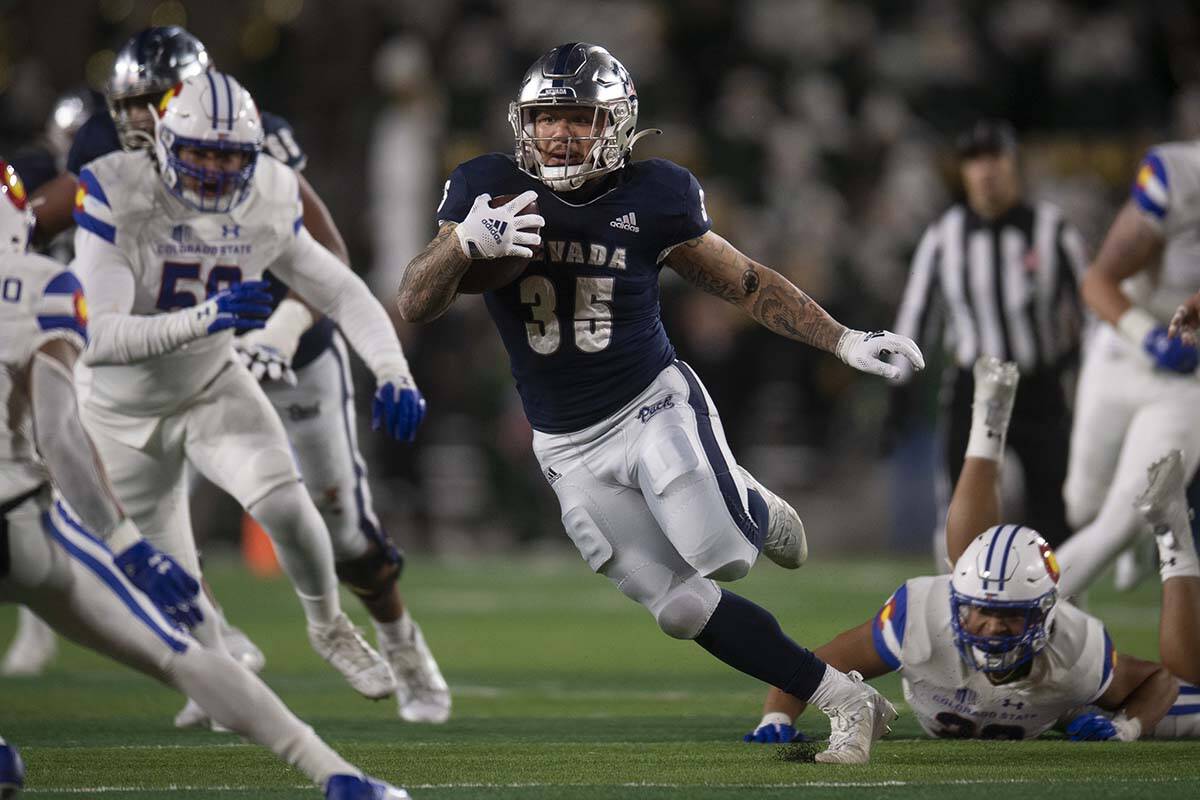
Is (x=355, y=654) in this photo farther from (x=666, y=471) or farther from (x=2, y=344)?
(x=2, y=344)

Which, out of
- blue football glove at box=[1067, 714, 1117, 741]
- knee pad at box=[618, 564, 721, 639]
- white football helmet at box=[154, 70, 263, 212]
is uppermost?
white football helmet at box=[154, 70, 263, 212]

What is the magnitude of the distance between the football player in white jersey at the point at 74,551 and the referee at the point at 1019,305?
4.21 meters

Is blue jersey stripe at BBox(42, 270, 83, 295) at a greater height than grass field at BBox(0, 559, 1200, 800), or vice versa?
blue jersey stripe at BBox(42, 270, 83, 295)

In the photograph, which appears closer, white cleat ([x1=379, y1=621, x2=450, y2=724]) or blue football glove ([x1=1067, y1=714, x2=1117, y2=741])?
blue football glove ([x1=1067, y1=714, x2=1117, y2=741])

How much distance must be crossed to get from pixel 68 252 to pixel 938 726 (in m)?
3.55

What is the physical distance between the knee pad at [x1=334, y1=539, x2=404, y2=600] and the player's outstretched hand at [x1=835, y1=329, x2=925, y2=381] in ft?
6.65

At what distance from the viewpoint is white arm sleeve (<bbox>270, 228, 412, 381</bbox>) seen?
5316 millimetres

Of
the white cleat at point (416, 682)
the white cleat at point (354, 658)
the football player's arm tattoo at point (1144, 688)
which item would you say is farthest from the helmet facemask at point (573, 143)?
the white cleat at point (416, 682)

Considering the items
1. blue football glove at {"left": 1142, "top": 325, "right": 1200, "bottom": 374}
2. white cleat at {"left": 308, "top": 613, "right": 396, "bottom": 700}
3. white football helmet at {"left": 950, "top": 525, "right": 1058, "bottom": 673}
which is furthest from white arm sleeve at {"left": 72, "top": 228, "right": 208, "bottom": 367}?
blue football glove at {"left": 1142, "top": 325, "right": 1200, "bottom": 374}

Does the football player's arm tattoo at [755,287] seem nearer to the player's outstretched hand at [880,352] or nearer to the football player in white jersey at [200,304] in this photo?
the player's outstretched hand at [880,352]

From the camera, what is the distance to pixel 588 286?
4.54 meters

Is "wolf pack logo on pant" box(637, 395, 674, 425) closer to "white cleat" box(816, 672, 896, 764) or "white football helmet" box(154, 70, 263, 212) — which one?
"white cleat" box(816, 672, 896, 764)

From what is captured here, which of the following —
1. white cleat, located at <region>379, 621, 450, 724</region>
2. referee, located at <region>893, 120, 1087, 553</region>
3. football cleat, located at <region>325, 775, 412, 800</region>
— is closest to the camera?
football cleat, located at <region>325, 775, 412, 800</region>

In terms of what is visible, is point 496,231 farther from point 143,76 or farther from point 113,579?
point 143,76
